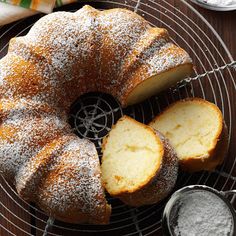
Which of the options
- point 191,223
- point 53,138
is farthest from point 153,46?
point 191,223

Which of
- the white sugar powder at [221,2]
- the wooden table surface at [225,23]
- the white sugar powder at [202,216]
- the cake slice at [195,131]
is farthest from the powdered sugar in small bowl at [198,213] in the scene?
the white sugar powder at [221,2]

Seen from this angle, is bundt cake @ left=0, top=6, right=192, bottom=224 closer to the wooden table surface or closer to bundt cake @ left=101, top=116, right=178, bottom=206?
bundt cake @ left=101, top=116, right=178, bottom=206

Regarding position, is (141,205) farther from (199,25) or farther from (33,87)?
(199,25)

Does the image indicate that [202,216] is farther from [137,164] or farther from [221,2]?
[221,2]

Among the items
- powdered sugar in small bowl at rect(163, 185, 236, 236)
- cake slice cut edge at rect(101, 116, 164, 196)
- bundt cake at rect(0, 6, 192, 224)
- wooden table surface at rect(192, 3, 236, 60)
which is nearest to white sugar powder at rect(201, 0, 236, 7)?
wooden table surface at rect(192, 3, 236, 60)

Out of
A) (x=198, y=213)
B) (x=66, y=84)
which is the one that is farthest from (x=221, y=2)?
(x=198, y=213)
